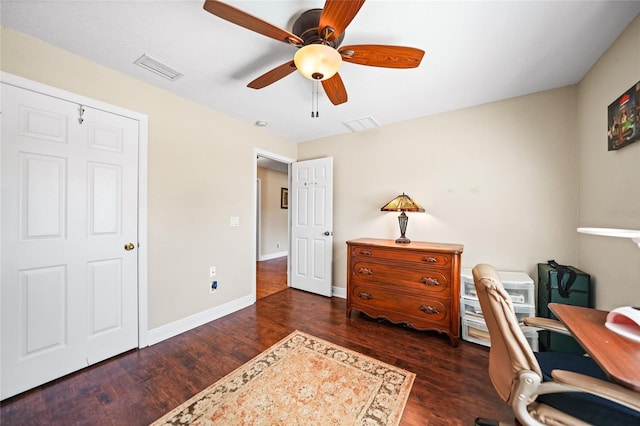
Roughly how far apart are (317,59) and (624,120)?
202cm

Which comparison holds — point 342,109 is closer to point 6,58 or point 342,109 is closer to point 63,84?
point 63,84

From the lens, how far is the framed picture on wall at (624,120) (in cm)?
141

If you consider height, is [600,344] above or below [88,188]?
below

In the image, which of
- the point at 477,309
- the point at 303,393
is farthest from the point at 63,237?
the point at 477,309

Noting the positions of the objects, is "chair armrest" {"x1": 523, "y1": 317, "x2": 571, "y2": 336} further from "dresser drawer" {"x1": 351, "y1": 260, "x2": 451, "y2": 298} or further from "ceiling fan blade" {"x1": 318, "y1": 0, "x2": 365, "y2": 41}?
"ceiling fan blade" {"x1": 318, "y1": 0, "x2": 365, "y2": 41}

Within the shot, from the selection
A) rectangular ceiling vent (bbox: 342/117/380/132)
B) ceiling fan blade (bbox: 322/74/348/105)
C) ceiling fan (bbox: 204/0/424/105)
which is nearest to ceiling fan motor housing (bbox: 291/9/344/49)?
ceiling fan (bbox: 204/0/424/105)

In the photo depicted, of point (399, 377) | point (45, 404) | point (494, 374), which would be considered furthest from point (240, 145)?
point (494, 374)

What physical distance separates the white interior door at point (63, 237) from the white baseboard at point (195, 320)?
0.17 m

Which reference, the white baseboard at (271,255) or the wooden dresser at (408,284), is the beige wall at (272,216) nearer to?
the white baseboard at (271,255)

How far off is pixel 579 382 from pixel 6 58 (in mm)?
3605

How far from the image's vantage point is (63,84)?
5.98 ft

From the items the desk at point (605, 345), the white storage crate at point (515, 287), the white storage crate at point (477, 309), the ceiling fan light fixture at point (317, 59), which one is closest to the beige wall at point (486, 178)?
the white storage crate at point (515, 287)

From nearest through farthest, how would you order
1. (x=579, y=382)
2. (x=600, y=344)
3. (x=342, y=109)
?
(x=579, y=382) → (x=600, y=344) → (x=342, y=109)

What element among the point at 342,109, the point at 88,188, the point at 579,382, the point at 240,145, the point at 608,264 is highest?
the point at 342,109
